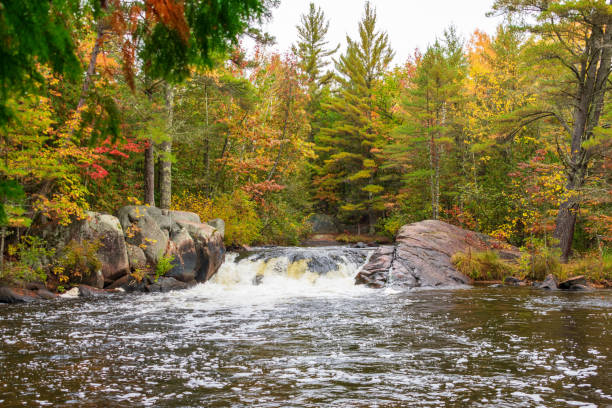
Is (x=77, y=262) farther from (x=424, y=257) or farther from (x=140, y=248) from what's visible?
(x=424, y=257)

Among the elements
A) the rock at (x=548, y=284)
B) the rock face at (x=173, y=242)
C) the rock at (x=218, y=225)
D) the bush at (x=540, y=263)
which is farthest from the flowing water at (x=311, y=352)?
the rock at (x=218, y=225)

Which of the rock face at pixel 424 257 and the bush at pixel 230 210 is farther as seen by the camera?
the bush at pixel 230 210

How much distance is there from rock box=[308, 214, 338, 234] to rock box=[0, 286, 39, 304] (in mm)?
21059

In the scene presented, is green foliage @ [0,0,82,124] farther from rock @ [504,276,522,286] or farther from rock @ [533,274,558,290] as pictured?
rock @ [504,276,522,286]

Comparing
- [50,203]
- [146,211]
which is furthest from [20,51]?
[146,211]

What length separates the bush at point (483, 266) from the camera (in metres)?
14.2

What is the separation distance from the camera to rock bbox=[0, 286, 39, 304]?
9.59 m

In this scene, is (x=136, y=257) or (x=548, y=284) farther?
(x=136, y=257)

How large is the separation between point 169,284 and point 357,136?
19.1 metres

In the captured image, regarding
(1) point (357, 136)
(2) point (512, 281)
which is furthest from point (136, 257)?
(1) point (357, 136)

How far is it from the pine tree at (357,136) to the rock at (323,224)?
1.24 metres

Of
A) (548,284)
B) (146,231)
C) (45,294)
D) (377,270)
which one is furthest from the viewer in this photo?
(377,270)

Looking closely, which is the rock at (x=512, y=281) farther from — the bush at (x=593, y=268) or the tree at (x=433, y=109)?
the tree at (x=433, y=109)

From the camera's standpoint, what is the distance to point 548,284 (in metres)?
12.1
